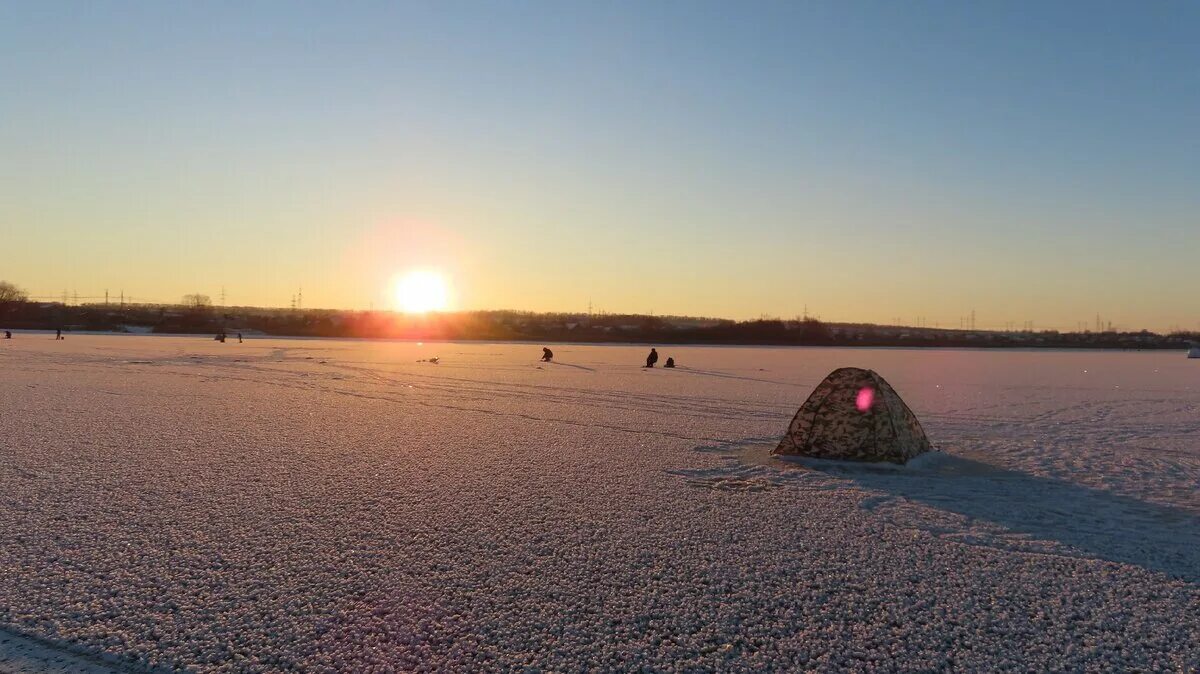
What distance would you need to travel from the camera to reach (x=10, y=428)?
963 cm

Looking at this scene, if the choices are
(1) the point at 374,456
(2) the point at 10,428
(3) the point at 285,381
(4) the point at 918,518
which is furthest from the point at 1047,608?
(3) the point at 285,381

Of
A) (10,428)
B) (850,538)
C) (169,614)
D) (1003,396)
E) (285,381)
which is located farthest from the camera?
(285,381)

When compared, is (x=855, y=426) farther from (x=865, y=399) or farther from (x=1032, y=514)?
(x=1032, y=514)

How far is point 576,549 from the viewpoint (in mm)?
4867

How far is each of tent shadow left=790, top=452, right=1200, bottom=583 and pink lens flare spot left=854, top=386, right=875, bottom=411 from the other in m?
0.77

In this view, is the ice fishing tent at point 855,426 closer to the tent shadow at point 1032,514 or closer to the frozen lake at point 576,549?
the tent shadow at point 1032,514

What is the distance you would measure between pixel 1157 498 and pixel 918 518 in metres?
2.72

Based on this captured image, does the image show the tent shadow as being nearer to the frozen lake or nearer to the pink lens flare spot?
the frozen lake

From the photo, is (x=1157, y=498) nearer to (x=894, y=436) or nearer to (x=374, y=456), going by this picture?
(x=894, y=436)

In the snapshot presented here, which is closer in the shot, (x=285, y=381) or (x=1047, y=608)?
(x=1047, y=608)

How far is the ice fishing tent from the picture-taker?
8.20 meters

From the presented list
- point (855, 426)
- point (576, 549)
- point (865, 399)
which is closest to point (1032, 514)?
point (855, 426)

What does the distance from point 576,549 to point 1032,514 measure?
396cm

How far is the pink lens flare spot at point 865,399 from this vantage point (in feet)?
27.7
